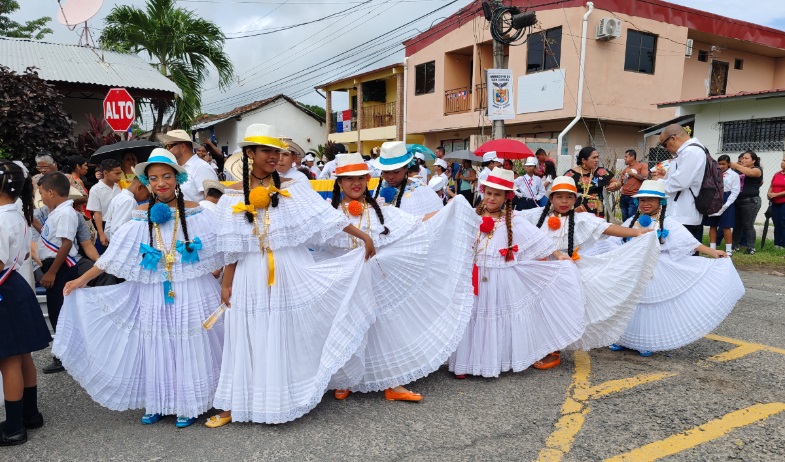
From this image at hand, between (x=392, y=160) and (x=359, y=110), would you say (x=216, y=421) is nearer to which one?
(x=392, y=160)

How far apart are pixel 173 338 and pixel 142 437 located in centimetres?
A: 64

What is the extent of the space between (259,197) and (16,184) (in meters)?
1.57

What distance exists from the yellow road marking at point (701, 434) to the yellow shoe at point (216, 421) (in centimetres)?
241

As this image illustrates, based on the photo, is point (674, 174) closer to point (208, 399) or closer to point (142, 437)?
point (208, 399)

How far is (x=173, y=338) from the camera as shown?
3566 millimetres

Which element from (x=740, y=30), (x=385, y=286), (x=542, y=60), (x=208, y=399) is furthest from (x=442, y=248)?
(x=740, y=30)

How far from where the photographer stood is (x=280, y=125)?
37469 millimetres

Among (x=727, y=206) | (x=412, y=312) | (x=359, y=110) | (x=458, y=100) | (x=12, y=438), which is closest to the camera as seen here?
(x=12, y=438)

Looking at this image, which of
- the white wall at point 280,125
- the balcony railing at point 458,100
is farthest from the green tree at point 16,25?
the balcony railing at point 458,100

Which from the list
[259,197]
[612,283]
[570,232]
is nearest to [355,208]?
[259,197]

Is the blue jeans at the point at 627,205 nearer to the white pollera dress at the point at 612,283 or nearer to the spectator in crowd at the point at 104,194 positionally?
the white pollera dress at the point at 612,283

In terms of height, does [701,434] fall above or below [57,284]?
below

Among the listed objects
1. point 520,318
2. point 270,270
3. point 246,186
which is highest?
point 246,186

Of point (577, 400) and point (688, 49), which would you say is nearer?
point (577, 400)
